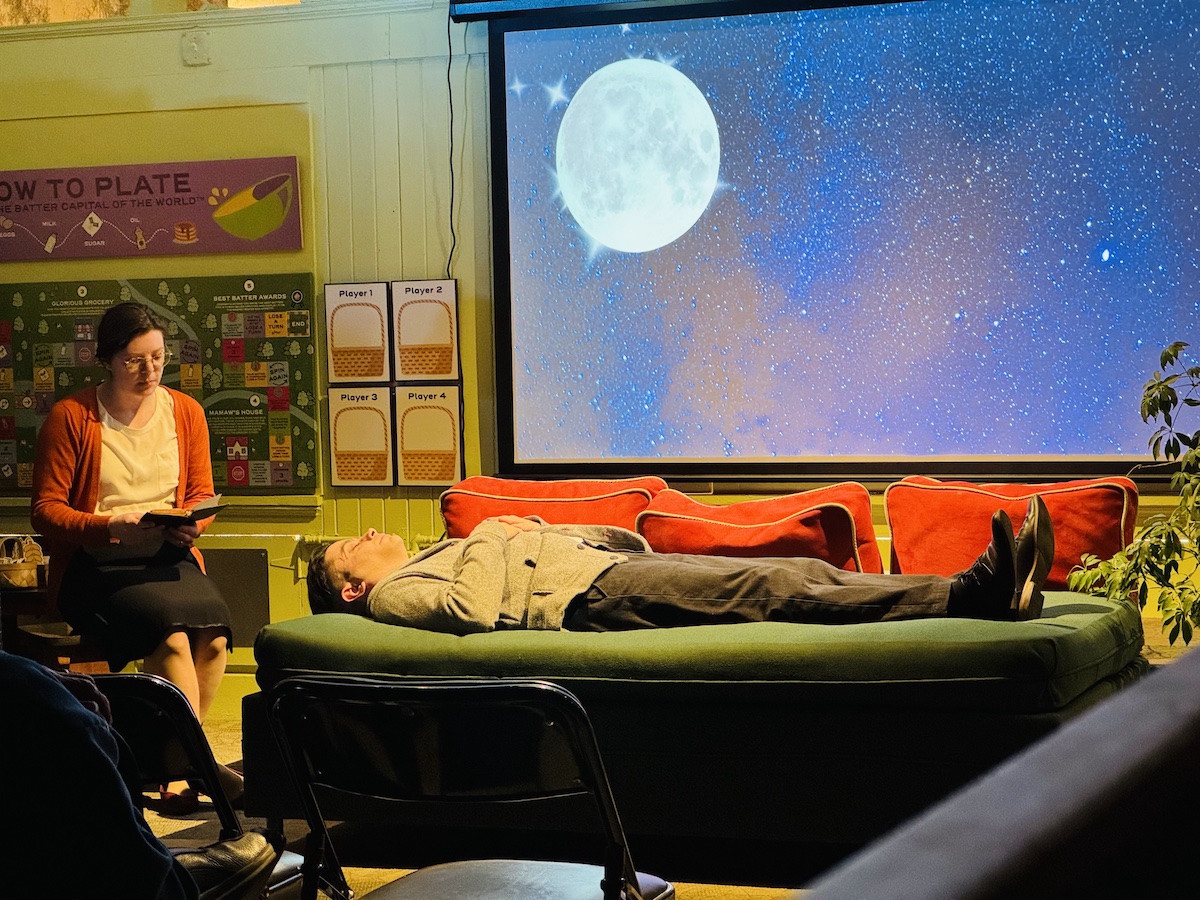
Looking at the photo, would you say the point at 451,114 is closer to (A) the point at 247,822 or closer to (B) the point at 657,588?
(B) the point at 657,588

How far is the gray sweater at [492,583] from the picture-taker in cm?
298

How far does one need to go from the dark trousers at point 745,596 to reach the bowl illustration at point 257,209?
252 centimetres

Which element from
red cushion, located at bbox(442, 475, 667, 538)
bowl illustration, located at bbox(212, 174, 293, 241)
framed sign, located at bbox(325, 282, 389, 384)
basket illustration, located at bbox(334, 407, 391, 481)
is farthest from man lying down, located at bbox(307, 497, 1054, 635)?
bowl illustration, located at bbox(212, 174, 293, 241)

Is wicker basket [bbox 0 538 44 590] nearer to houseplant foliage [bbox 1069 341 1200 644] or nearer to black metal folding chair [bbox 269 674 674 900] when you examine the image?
black metal folding chair [bbox 269 674 674 900]

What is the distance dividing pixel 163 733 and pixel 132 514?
167 centimetres

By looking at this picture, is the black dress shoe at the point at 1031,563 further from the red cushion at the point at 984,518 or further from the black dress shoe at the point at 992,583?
the red cushion at the point at 984,518

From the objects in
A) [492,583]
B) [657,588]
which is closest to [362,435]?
[492,583]

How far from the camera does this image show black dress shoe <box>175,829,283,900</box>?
174cm

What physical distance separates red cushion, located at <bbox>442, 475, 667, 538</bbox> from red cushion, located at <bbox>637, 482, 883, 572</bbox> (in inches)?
4.8

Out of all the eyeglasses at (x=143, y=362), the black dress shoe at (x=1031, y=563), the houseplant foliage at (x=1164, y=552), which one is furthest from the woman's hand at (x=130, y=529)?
the houseplant foliage at (x=1164, y=552)

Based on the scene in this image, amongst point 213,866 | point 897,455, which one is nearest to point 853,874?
point 213,866

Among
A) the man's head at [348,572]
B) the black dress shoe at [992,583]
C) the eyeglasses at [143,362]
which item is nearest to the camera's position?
the black dress shoe at [992,583]

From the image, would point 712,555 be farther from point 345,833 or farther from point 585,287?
point 585,287

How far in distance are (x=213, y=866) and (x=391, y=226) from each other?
3395mm
